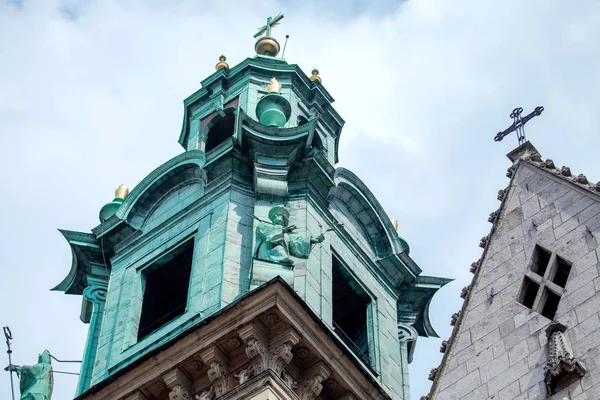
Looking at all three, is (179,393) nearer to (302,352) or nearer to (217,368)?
(217,368)

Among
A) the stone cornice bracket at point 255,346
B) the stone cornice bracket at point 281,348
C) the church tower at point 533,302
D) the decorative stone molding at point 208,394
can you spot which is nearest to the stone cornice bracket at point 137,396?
the decorative stone molding at point 208,394

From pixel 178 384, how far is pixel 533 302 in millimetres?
7975

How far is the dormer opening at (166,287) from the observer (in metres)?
32.0

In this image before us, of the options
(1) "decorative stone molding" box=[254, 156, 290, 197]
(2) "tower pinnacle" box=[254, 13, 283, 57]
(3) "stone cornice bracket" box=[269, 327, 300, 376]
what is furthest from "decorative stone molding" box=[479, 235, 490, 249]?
(2) "tower pinnacle" box=[254, 13, 283, 57]

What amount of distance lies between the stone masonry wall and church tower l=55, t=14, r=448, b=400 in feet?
15.9

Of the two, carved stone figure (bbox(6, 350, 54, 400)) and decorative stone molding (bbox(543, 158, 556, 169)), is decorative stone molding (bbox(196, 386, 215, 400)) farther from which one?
decorative stone molding (bbox(543, 158, 556, 169))

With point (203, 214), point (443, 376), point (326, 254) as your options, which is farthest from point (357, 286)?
point (443, 376)

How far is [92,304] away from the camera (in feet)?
111

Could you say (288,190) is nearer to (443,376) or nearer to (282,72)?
(282,72)

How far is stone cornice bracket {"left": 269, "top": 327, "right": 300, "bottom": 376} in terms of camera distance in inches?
989

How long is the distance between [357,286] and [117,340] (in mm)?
5872

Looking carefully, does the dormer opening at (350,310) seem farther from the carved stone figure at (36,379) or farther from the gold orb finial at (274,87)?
the carved stone figure at (36,379)

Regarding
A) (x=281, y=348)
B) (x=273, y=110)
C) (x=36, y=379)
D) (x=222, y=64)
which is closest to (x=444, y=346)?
(x=281, y=348)

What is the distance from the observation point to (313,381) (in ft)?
83.8
